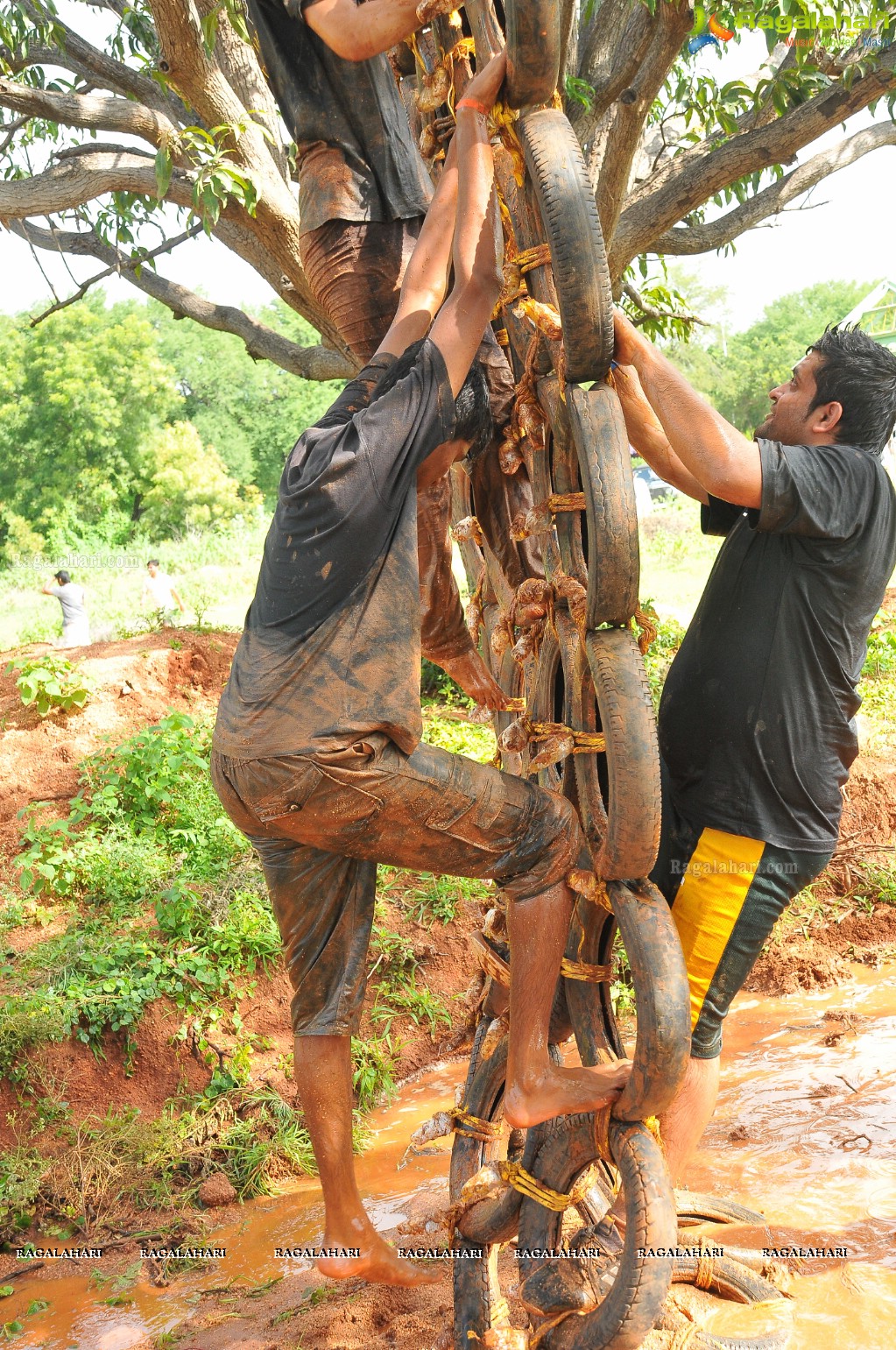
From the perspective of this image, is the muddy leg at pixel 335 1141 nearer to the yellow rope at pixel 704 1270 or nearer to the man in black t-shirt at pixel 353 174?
the yellow rope at pixel 704 1270

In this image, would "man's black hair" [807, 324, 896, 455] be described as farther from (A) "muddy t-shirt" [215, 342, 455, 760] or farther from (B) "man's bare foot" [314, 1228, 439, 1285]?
(B) "man's bare foot" [314, 1228, 439, 1285]

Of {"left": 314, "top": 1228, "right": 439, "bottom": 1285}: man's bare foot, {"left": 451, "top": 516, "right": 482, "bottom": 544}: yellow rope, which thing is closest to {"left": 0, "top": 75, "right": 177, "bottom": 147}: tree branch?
{"left": 451, "top": 516, "right": 482, "bottom": 544}: yellow rope

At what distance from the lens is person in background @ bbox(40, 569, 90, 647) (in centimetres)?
1045

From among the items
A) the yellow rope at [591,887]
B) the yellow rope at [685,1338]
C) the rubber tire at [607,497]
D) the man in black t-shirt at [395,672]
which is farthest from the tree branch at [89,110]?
the yellow rope at [685,1338]

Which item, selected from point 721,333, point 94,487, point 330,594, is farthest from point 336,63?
point 721,333

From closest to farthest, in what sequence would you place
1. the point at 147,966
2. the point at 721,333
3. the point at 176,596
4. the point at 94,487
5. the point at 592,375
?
the point at 592,375
the point at 147,966
the point at 176,596
the point at 94,487
the point at 721,333

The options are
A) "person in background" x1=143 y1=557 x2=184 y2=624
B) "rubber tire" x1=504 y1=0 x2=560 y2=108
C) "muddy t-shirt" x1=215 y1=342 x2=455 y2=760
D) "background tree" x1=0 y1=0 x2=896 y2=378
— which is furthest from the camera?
"person in background" x1=143 y1=557 x2=184 y2=624

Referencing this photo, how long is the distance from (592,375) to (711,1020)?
165 cm

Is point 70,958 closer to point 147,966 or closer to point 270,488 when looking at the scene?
point 147,966

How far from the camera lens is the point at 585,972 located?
8.88ft

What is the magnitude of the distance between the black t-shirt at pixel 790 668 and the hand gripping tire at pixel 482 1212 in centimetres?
93

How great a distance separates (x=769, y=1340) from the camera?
2.86 m

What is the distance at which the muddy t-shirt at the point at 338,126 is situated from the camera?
116 inches

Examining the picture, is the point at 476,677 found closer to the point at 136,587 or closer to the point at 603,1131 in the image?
the point at 603,1131
